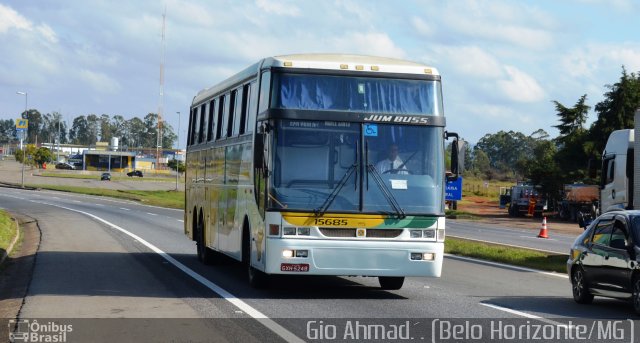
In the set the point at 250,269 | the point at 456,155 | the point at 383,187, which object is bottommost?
the point at 250,269

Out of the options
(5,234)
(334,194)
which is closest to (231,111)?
(334,194)

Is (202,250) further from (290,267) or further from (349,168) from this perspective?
(349,168)

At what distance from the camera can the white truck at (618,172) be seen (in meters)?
22.3

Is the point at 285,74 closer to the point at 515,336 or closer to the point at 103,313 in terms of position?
the point at 103,313

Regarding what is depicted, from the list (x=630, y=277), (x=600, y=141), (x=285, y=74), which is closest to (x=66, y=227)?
(x=285, y=74)

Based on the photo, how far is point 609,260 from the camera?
44.0 feet

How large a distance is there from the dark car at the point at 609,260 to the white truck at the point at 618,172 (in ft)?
23.7

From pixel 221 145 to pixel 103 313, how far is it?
261 inches

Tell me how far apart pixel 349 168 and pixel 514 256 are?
11.0 meters

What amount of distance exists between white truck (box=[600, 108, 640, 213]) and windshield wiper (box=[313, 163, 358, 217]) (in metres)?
9.27

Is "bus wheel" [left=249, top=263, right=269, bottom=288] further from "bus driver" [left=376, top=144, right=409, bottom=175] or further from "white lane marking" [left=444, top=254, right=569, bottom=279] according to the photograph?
"white lane marking" [left=444, top=254, right=569, bottom=279]

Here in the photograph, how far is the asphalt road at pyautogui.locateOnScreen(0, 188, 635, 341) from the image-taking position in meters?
11.7

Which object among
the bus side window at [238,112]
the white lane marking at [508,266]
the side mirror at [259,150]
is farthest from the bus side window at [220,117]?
the white lane marking at [508,266]

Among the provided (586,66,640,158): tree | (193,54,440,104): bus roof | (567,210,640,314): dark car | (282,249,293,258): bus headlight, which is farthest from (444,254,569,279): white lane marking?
(586,66,640,158): tree
